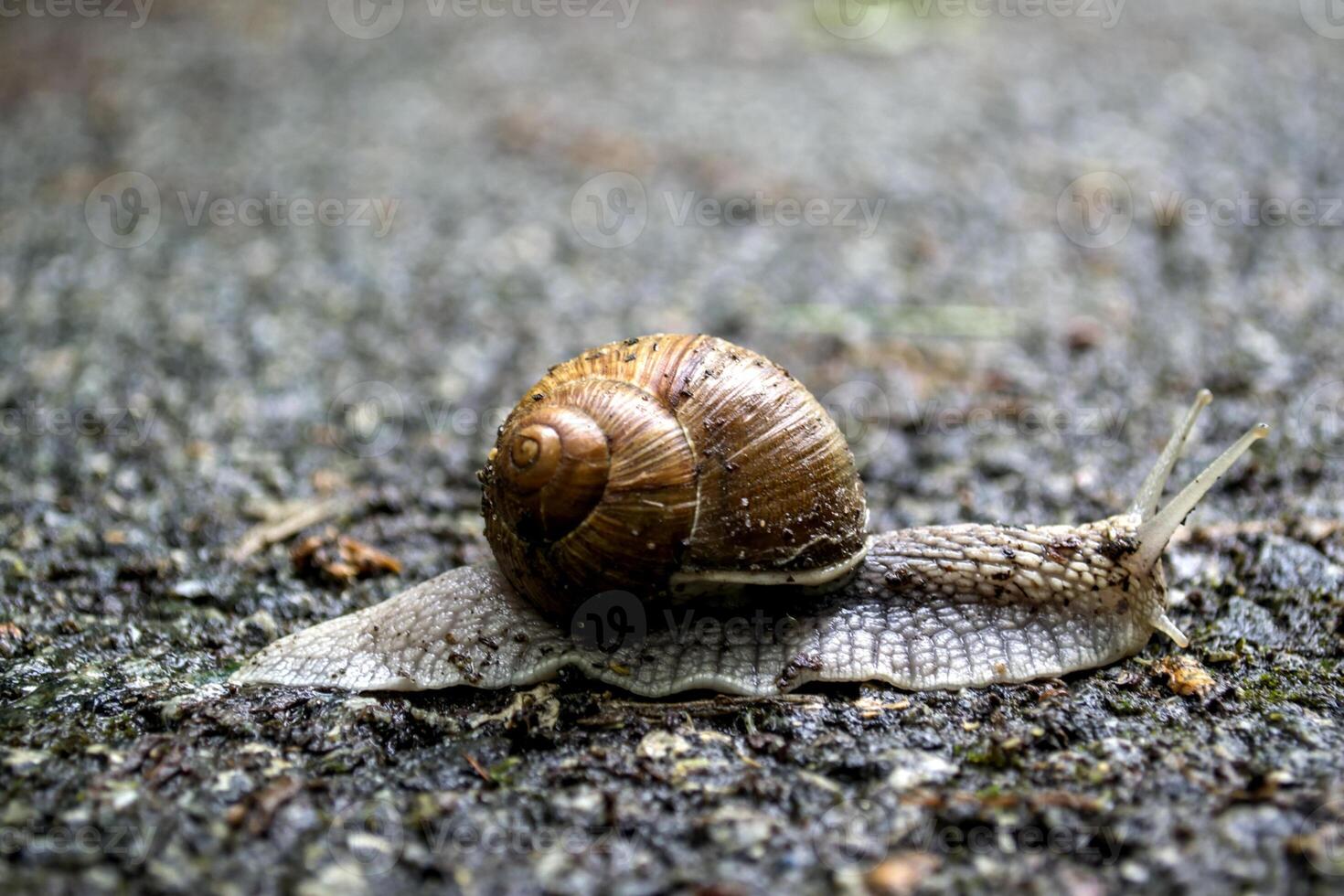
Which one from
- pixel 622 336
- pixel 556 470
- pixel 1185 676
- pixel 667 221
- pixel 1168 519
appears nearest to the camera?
pixel 556 470

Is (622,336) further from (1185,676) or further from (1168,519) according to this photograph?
(1185,676)

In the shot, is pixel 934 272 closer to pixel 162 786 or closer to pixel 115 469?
pixel 115 469

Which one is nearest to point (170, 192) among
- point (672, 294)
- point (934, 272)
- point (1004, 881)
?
point (672, 294)

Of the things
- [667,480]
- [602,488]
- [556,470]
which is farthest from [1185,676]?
[556,470]

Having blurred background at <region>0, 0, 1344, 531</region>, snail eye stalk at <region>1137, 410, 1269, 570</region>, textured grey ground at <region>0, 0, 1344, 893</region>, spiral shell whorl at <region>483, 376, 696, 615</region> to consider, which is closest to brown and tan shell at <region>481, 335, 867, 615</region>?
spiral shell whorl at <region>483, 376, 696, 615</region>

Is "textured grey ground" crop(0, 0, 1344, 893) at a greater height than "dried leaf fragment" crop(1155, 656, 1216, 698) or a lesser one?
greater

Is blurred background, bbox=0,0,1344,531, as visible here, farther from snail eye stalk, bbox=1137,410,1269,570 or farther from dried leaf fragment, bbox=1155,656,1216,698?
dried leaf fragment, bbox=1155,656,1216,698
